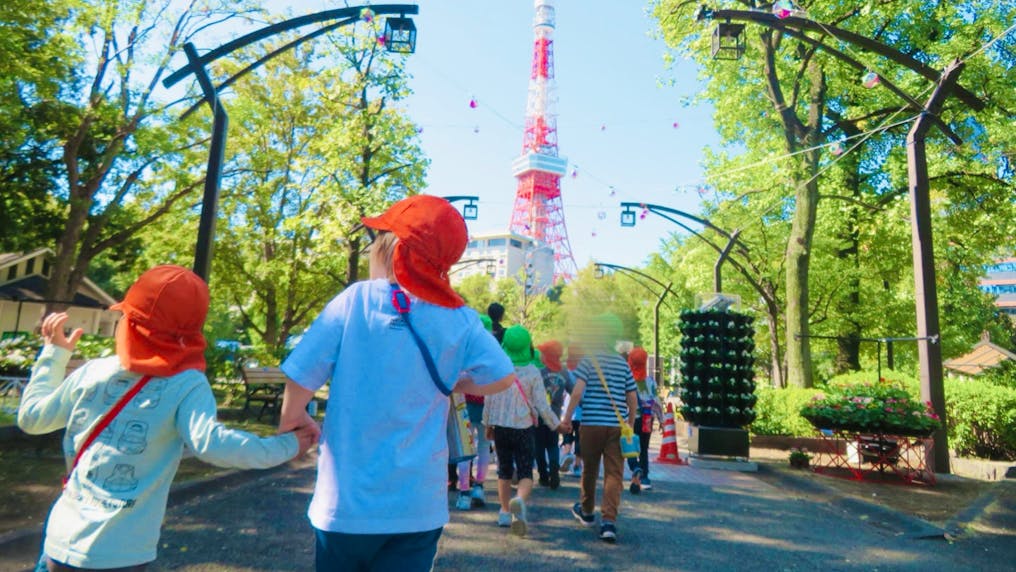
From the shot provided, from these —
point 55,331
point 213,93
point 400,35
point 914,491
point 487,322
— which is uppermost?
point 400,35

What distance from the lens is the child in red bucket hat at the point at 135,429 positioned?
2051 mm

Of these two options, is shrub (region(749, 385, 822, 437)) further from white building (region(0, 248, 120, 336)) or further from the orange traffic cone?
white building (region(0, 248, 120, 336))

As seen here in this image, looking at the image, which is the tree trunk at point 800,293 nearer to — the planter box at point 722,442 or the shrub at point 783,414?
the shrub at point 783,414

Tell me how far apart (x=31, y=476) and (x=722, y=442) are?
9.61 metres

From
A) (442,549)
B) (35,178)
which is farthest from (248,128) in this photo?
(442,549)

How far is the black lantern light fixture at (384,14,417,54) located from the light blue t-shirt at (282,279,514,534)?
8.50 metres

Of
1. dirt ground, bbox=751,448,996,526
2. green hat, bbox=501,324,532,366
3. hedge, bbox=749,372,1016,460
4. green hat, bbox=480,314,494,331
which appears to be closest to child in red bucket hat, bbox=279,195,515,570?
green hat, bbox=501,324,532,366

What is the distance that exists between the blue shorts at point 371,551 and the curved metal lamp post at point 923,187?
398 inches

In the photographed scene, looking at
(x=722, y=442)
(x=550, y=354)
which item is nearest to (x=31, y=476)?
(x=550, y=354)

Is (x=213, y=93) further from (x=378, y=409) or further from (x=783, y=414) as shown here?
(x=783, y=414)

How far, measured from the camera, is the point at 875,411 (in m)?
8.95

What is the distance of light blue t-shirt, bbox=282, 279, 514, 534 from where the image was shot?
1945 mm

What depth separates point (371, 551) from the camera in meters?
1.94

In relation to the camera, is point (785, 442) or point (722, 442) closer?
point (722, 442)
